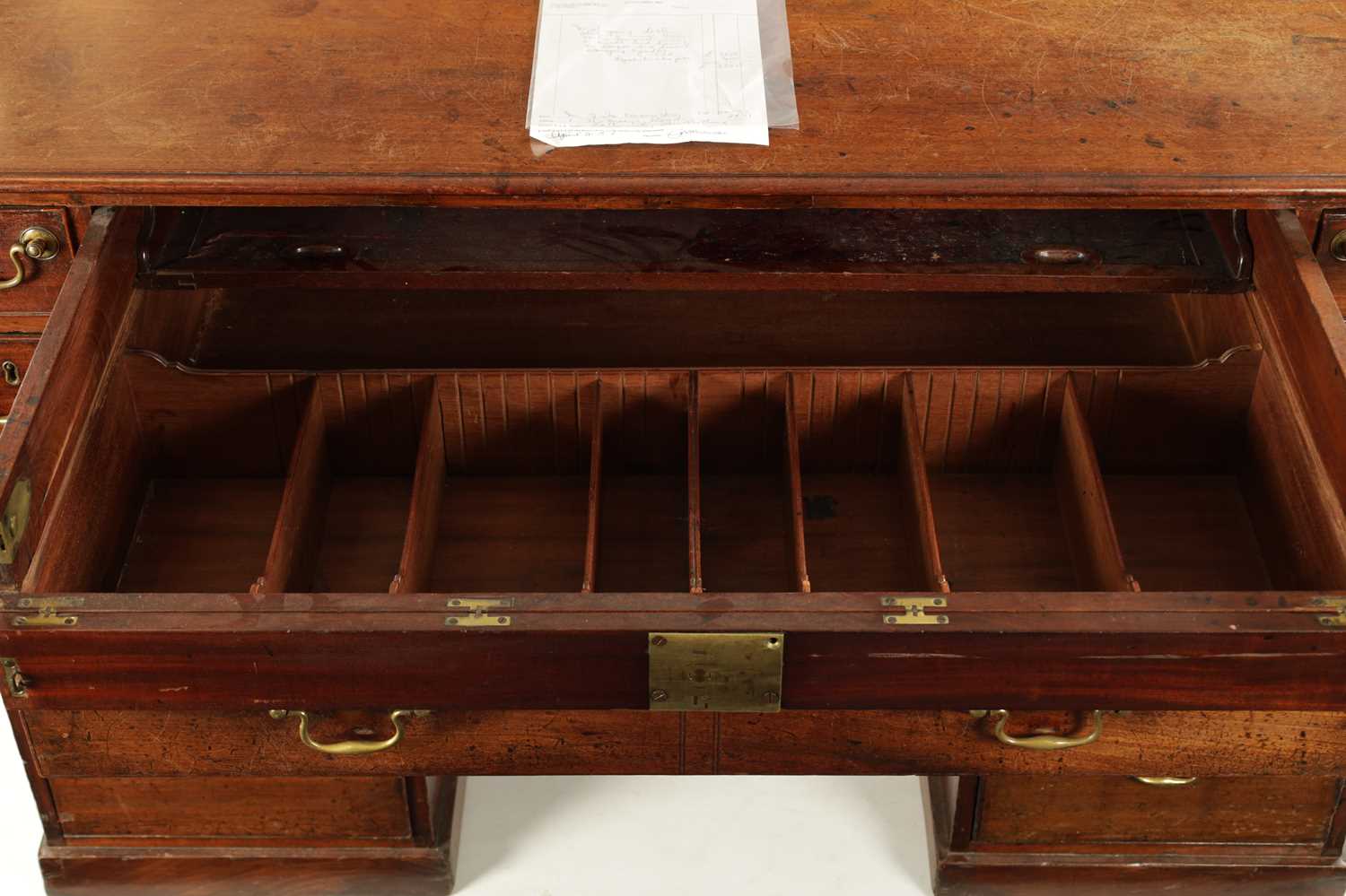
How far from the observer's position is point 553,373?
2.04m

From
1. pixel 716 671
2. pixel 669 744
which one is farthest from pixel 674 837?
pixel 716 671

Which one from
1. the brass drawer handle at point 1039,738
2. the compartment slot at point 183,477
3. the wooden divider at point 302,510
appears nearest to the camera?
the brass drawer handle at point 1039,738

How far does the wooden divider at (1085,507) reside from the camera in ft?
6.07

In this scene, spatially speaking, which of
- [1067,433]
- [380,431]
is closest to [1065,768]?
→ [1067,433]

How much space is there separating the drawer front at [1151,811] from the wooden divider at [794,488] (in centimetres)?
38

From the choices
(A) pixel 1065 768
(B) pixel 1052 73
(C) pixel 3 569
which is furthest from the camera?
(B) pixel 1052 73

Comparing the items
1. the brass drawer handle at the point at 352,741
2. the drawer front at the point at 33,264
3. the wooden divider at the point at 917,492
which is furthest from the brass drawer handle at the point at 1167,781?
the drawer front at the point at 33,264

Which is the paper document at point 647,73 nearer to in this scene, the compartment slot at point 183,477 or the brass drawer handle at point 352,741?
the compartment slot at point 183,477

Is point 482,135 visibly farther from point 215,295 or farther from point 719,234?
point 215,295

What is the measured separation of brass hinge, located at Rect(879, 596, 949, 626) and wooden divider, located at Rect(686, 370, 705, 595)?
20 centimetres

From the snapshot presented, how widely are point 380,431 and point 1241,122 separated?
1145 mm

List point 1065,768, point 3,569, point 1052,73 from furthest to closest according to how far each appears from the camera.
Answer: point 1052,73, point 1065,768, point 3,569

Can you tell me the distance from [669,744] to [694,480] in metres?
0.31

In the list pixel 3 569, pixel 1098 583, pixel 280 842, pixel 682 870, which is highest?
pixel 3 569
